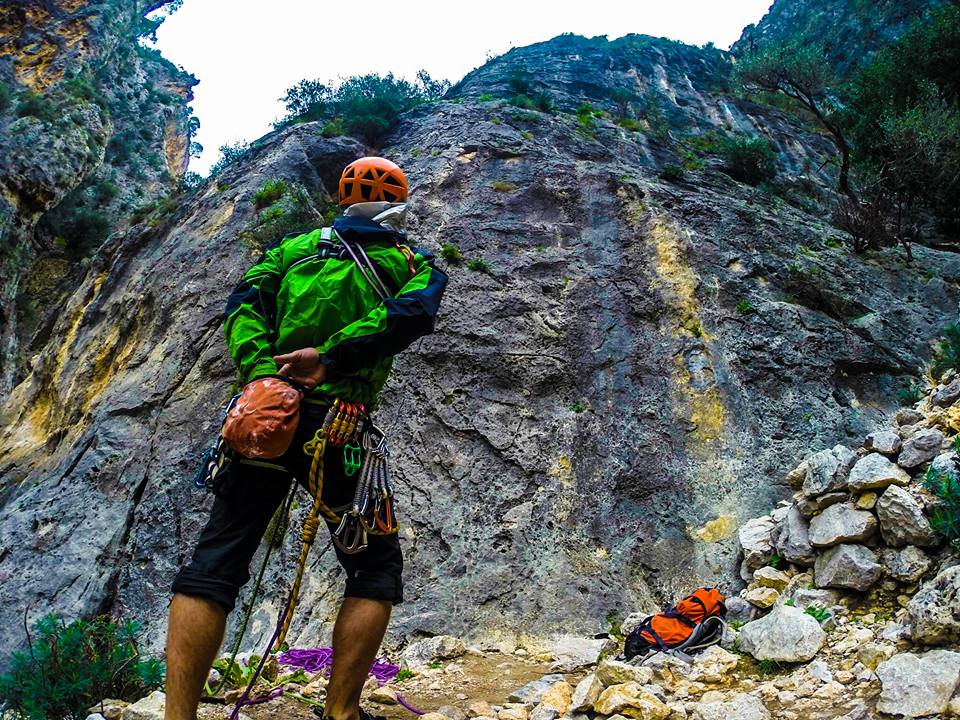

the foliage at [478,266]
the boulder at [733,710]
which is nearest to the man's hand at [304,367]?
the boulder at [733,710]

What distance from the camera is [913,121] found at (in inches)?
431

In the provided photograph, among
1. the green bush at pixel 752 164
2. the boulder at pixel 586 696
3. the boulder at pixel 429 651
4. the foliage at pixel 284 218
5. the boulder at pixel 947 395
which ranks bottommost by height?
the boulder at pixel 429 651

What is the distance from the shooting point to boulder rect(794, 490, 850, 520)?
185 inches

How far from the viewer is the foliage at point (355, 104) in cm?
1378

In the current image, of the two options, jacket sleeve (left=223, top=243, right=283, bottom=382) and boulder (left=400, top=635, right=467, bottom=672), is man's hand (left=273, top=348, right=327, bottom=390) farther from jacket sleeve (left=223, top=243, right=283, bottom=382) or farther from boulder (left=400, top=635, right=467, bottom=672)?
boulder (left=400, top=635, right=467, bottom=672)

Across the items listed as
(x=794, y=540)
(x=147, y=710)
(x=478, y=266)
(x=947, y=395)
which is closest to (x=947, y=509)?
(x=794, y=540)

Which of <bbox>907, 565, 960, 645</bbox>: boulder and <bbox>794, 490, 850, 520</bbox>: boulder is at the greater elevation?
<bbox>794, 490, 850, 520</bbox>: boulder

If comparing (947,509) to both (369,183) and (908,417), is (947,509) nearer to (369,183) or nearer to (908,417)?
(908,417)

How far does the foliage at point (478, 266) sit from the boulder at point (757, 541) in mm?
Answer: 4455

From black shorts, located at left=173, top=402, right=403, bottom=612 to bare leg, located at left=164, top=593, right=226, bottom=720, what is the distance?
0.05 meters

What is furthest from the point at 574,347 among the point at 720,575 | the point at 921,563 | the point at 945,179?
the point at 945,179

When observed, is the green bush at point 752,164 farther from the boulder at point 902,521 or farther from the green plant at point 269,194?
the boulder at point 902,521

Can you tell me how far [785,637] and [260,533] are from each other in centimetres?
276

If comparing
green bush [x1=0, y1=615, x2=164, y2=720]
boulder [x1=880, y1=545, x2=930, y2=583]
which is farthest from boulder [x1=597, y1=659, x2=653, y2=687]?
green bush [x1=0, y1=615, x2=164, y2=720]
